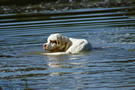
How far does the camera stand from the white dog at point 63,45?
12026 millimetres

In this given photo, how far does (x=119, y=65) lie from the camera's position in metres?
9.78

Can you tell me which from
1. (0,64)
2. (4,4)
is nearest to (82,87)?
(0,64)

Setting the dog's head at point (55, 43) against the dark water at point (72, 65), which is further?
the dog's head at point (55, 43)

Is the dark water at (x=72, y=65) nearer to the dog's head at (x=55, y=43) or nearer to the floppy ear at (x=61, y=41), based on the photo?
the dog's head at (x=55, y=43)

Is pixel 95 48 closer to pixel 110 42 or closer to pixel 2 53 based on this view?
pixel 110 42

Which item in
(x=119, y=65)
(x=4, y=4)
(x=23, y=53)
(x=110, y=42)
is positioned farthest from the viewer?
(x=4, y=4)

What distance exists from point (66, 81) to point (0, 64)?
3564 millimetres

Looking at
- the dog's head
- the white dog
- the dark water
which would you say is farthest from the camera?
the dog's head

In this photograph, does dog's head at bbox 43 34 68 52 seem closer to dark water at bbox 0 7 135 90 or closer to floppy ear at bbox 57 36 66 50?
floppy ear at bbox 57 36 66 50

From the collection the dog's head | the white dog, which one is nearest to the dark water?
the white dog

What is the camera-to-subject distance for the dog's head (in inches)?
478

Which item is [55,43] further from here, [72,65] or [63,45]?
[72,65]

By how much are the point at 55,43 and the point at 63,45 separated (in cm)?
34

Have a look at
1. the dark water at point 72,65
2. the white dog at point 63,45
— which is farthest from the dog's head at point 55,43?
the dark water at point 72,65
